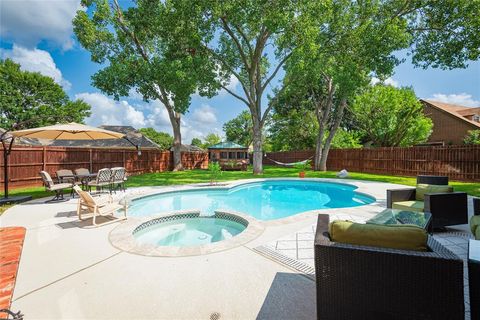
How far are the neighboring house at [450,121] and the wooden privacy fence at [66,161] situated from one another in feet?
83.4

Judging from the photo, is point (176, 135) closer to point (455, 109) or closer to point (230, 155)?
point (230, 155)

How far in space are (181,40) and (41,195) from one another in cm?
1030

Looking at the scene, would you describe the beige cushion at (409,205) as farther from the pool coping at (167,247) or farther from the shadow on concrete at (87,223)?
Answer: the shadow on concrete at (87,223)

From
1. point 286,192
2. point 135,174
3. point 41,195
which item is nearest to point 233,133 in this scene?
point 135,174

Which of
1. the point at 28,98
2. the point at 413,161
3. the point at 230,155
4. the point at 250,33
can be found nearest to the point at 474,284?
the point at 413,161

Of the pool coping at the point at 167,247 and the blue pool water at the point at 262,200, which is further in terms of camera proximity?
the blue pool water at the point at 262,200

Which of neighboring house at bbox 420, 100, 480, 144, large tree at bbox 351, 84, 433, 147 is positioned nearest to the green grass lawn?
large tree at bbox 351, 84, 433, 147

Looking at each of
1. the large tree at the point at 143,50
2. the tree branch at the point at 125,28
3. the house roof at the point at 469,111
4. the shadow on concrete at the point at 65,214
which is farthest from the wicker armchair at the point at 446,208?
the house roof at the point at 469,111

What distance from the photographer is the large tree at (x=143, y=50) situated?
12.9 m

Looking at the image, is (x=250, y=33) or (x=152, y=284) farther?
(x=250, y=33)

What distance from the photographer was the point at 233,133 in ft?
139

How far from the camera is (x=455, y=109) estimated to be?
2397 centimetres

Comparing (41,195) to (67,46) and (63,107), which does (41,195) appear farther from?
(63,107)

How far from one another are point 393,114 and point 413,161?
24.6 feet
